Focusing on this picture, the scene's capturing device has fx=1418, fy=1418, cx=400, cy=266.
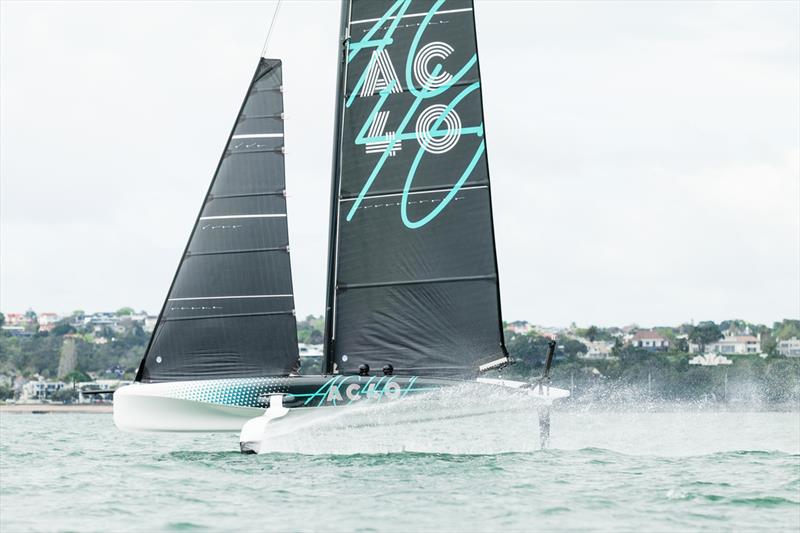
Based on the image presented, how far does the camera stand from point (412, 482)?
65.3ft

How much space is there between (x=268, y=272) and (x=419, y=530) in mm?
9923

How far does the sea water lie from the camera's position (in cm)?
1684

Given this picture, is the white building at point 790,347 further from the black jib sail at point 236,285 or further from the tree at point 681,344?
the black jib sail at point 236,285

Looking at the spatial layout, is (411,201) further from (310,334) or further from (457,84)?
(310,334)

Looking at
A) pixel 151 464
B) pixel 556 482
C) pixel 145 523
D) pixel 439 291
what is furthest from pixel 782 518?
pixel 151 464

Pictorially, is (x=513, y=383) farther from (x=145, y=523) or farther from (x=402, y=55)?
(x=145, y=523)

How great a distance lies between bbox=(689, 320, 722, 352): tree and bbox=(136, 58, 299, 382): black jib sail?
106488 millimetres

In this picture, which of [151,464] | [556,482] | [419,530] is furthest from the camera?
[151,464]

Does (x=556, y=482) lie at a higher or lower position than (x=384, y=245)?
lower

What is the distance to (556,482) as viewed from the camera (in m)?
20.1

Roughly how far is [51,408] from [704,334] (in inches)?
2276

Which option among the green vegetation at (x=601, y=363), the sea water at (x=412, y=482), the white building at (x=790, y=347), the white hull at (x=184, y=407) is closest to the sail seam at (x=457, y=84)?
the white hull at (x=184, y=407)

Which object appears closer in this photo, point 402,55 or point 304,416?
point 304,416

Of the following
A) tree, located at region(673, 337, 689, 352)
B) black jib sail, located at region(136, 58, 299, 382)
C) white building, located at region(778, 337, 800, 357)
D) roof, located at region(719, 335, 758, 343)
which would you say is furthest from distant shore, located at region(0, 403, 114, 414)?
black jib sail, located at region(136, 58, 299, 382)
